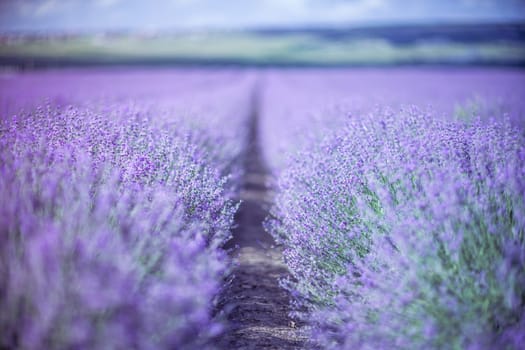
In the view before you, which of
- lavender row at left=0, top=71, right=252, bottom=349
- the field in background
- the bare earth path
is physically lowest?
the bare earth path

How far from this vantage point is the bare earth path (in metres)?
2.49

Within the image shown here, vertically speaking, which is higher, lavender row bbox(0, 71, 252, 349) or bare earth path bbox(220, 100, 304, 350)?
lavender row bbox(0, 71, 252, 349)

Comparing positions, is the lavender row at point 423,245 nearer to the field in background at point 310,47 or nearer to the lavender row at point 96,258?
the lavender row at point 96,258

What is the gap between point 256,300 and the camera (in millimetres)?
3012

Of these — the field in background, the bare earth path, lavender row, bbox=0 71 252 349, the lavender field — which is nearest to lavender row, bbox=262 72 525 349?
the lavender field

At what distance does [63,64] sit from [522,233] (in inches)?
1336

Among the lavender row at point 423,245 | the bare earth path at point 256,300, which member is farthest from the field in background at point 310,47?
the lavender row at point 423,245

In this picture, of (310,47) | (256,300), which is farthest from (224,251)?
(310,47)

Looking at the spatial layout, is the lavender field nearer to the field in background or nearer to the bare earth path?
the bare earth path

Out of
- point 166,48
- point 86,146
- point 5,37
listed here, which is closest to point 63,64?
point 166,48

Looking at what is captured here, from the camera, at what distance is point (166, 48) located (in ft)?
165

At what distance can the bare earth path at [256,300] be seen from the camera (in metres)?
2.49

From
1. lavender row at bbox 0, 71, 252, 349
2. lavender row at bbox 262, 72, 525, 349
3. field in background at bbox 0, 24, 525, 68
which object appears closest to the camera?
lavender row at bbox 0, 71, 252, 349

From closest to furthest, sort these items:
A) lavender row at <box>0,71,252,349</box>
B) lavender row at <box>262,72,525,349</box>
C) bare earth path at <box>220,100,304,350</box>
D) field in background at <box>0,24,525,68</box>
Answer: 1. lavender row at <box>0,71,252,349</box>
2. lavender row at <box>262,72,525,349</box>
3. bare earth path at <box>220,100,304,350</box>
4. field in background at <box>0,24,525,68</box>
